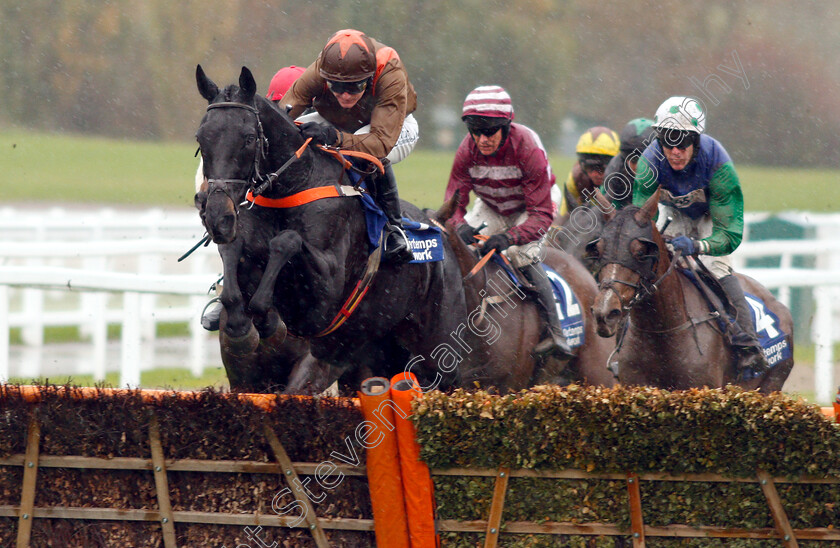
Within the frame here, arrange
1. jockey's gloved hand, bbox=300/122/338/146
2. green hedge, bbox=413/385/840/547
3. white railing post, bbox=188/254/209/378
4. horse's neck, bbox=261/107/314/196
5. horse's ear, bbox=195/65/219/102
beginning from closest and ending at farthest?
green hedge, bbox=413/385/840/547, horse's ear, bbox=195/65/219/102, horse's neck, bbox=261/107/314/196, jockey's gloved hand, bbox=300/122/338/146, white railing post, bbox=188/254/209/378

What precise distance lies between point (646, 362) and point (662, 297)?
1.25ft

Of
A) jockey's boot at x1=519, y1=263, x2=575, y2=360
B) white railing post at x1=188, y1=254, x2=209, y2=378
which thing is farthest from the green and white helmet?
white railing post at x1=188, y1=254, x2=209, y2=378

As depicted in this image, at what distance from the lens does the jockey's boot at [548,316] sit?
5.75 metres

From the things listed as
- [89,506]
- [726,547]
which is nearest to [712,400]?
[726,547]

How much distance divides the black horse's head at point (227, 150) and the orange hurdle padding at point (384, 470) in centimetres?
81

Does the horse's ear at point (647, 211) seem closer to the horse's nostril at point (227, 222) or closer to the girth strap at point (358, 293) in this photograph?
the girth strap at point (358, 293)

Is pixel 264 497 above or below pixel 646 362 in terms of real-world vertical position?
below

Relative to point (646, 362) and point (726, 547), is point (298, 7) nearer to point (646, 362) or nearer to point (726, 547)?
point (646, 362)

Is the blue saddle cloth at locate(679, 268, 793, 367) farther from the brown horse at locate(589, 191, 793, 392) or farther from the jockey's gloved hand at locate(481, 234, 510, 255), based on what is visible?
the jockey's gloved hand at locate(481, 234, 510, 255)

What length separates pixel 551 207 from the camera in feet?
19.2

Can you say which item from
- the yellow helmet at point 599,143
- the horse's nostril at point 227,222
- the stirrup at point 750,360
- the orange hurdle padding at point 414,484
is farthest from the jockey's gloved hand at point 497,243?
the yellow helmet at point 599,143

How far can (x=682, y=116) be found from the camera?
5.39 metres

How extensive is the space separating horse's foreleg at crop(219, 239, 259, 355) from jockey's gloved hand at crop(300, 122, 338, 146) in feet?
1.93

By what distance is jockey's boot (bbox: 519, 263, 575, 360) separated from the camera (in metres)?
5.75
